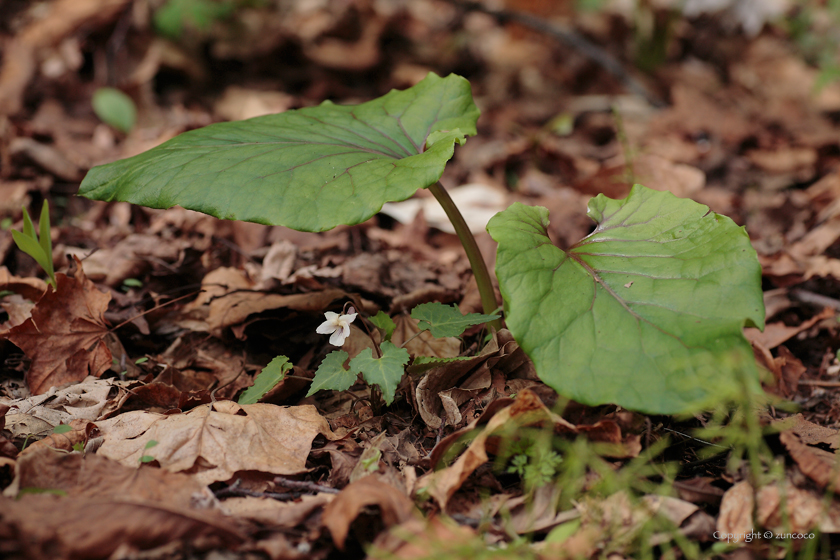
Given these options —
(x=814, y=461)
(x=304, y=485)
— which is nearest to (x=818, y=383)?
(x=814, y=461)

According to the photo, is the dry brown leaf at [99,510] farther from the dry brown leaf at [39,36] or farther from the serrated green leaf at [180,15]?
the serrated green leaf at [180,15]

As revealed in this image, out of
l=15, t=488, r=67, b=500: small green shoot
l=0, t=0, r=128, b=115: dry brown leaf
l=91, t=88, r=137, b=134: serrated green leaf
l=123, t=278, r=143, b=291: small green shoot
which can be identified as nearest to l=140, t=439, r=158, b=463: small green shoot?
l=15, t=488, r=67, b=500: small green shoot

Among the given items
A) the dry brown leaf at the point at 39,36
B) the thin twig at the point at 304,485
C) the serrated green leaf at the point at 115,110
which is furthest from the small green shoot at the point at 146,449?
the dry brown leaf at the point at 39,36

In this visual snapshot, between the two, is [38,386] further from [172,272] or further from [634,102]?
[634,102]

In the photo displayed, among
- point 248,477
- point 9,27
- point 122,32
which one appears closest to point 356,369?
point 248,477

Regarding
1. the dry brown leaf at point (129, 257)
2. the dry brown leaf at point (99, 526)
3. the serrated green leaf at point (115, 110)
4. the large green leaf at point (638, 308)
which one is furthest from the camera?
the serrated green leaf at point (115, 110)
